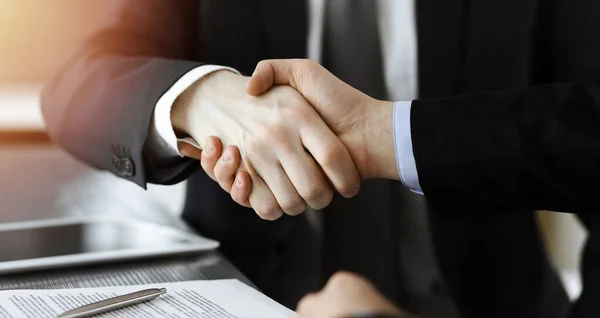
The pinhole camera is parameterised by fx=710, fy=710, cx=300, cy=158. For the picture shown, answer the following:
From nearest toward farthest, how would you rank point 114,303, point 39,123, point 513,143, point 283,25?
1. point 114,303
2. point 513,143
3. point 283,25
4. point 39,123

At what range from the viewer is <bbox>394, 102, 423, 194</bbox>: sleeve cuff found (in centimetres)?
77

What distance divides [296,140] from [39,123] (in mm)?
1079

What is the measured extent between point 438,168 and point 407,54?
483mm

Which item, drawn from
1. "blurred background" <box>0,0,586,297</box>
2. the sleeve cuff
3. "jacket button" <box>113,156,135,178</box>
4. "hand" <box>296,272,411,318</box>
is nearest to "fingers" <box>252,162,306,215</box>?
the sleeve cuff

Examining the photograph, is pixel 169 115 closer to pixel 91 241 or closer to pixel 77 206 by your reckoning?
pixel 91 241

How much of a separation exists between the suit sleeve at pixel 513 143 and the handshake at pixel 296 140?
59 mm

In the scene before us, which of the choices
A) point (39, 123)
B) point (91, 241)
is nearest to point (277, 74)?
point (91, 241)

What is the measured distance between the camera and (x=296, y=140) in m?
0.79

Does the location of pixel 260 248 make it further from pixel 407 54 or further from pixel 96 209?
pixel 407 54

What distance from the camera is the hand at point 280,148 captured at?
2.55 feet

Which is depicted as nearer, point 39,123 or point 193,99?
point 193,99

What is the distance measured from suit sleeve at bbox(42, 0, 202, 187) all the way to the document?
0.31 m

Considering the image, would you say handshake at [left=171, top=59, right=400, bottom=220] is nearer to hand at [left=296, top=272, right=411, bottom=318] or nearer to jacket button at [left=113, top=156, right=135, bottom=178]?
jacket button at [left=113, top=156, right=135, bottom=178]

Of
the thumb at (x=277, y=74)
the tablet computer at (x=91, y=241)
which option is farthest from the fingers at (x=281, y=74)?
the tablet computer at (x=91, y=241)
